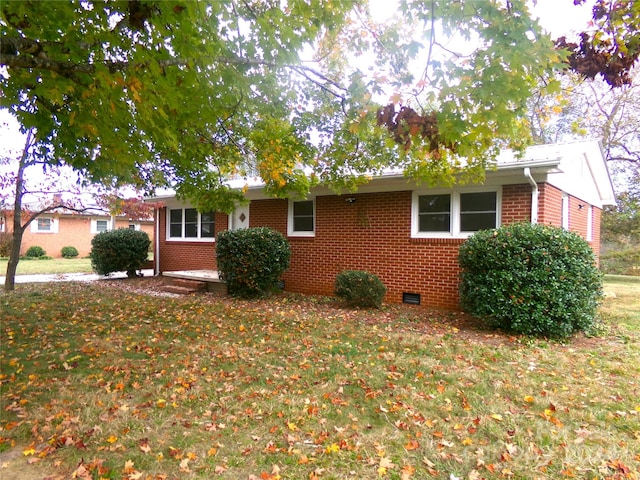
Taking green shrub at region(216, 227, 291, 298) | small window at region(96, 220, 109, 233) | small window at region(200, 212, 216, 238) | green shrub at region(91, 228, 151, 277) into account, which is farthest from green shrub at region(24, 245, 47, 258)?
green shrub at region(216, 227, 291, 298)

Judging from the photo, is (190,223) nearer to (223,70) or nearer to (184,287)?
(184,287)

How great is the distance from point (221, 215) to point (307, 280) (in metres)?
4.01

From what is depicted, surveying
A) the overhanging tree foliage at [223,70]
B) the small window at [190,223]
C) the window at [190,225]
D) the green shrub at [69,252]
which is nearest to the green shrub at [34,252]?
the green shrub at [69,252]

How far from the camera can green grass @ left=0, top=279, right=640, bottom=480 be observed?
9.32ft

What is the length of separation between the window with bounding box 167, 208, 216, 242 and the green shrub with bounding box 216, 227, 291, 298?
3.61m

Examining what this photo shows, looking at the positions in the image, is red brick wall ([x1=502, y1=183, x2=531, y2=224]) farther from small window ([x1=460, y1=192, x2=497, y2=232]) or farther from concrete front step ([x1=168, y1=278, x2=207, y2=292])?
concrete front step ([x1=168, y1=278, x2=207, y2=292])

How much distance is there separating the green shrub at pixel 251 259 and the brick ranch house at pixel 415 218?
1208 mm

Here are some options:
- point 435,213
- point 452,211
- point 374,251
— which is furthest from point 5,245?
point 452,211

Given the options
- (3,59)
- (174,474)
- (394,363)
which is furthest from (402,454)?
(3,59)

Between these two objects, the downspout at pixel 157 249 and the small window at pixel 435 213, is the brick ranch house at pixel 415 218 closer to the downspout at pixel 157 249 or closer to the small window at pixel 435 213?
the small window at pixel 435 213

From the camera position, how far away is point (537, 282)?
5965 millimetres

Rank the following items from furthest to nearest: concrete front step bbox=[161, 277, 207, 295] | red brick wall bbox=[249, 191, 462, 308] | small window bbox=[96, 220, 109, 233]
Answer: small window bbox=[96, 220, 109, 233], concrete front step bbox=[161, 277, 207, 295], red brick wall bbox=[249, 191, 462, 308]

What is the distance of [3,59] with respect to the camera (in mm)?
3604

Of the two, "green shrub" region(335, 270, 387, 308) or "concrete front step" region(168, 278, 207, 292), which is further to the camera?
"concrete front step" region(168, 278, 207, 292)
